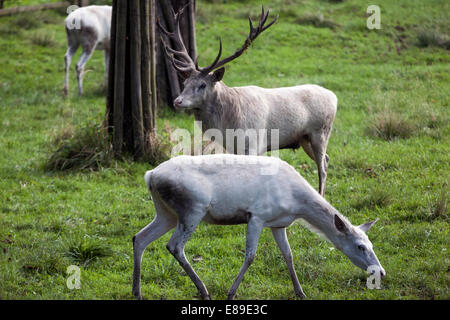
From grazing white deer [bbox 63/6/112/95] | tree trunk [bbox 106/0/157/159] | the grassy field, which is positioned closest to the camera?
the grassy field

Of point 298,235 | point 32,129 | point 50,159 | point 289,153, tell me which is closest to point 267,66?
point 289,153

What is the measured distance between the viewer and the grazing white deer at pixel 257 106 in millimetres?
7097

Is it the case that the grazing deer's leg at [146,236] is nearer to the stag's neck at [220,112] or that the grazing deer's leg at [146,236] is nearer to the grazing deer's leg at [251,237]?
the grazing deer's leg at [251,237]

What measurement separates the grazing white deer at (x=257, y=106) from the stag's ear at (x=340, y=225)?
Result: 224cm

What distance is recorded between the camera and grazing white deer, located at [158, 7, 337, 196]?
23.3 feet

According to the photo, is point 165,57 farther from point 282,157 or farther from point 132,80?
point 282,157

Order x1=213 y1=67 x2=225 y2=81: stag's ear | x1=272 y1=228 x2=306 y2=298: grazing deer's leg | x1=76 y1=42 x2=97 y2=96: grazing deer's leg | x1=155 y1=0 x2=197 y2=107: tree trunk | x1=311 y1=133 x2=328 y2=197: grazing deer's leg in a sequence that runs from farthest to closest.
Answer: x1=76 y1=42 x2=97 y2=96: grazing deer's leg
x1=155 y1=0 x2=197 y2=107: tree trunk
x1=311 y1=133 x2=328 y2=197: grazing deer's leg
x1=213 y1=67 x2=225 y2=81: stag's ear
x1=272 y1=228 x2=306 y2=298: grazing deer's leg

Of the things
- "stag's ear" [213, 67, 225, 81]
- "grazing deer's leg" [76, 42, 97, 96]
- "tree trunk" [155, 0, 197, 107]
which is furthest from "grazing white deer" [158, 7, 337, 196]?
"grazing deer's leg" [76, 42, 97, 96]

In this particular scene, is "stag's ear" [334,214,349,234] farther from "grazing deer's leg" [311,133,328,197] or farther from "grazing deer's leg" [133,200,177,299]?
"grazing deer's leg" [311,133,328,197]

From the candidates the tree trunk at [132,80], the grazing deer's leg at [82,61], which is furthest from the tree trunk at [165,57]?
the grazing deer's leg at [82,61]

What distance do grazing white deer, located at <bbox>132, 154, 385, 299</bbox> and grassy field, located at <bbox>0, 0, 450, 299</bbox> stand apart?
1.55 feet

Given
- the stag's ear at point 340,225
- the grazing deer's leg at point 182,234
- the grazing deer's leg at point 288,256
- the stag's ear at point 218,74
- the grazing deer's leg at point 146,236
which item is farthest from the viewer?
the stag's ear at point 218,74

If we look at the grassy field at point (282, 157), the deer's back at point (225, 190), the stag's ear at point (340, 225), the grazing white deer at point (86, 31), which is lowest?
the grassy field at point (282, 157)
